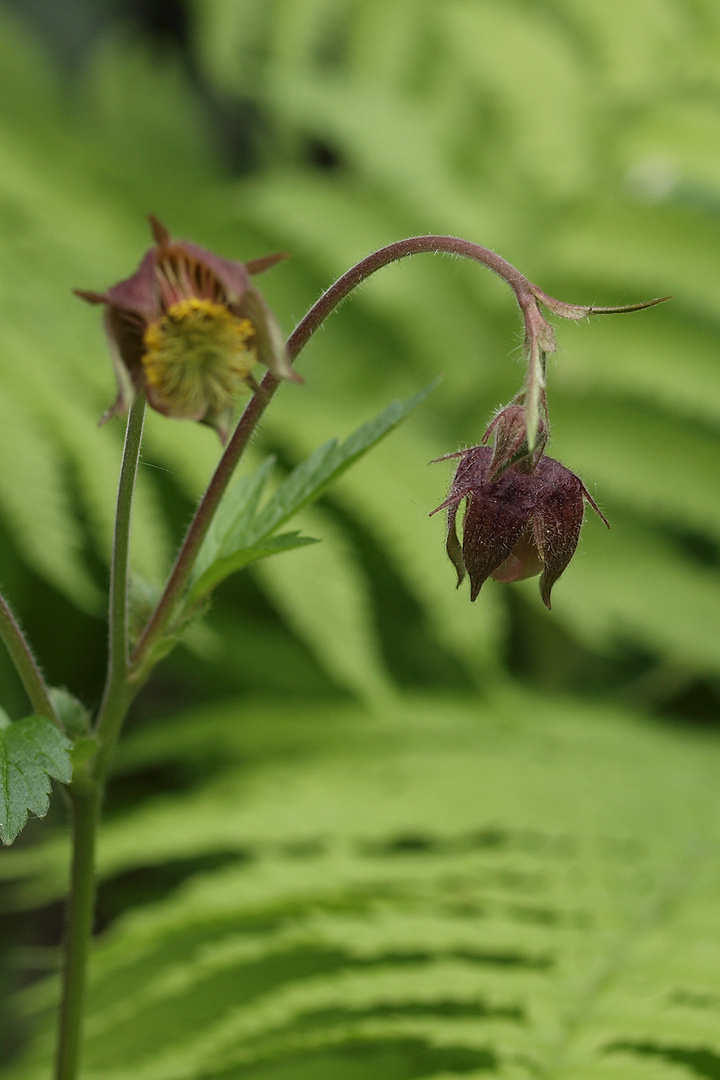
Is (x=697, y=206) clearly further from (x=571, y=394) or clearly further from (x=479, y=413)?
(x=479, y=413)

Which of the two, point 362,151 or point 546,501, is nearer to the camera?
point 546,501

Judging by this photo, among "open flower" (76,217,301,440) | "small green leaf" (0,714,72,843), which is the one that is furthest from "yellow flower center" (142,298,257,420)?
"small green leaf" (0,714,72,843)

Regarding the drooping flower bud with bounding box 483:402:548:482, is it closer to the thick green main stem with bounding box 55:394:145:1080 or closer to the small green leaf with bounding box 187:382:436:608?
the small green leaf with bounding box 187:382:436:608

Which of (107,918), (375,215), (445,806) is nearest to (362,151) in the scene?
(375,215)

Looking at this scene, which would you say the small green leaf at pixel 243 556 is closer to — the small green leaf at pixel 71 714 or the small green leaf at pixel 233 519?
the small green leaf at pixel 233 519

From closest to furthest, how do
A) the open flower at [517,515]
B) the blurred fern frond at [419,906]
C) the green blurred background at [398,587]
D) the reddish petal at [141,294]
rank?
the reddish petal at [141,294] < the open flower at [517,515] < the blurred fern frond at [419,906] < the green blurred background at [398,587]

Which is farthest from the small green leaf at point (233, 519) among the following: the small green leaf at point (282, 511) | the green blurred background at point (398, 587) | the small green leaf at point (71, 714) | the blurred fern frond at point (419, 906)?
the blurred fern frond at point (419, 906)
